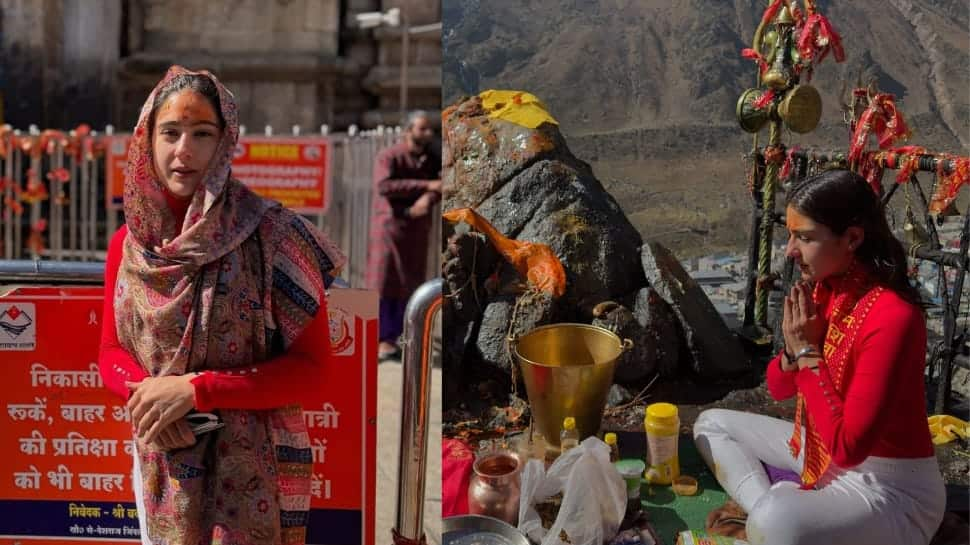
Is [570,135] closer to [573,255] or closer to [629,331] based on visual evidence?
[573,255]

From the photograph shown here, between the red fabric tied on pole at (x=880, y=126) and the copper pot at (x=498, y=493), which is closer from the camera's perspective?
the red fabric tied on pole at (x=880, y=126)

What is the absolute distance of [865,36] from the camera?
190cm

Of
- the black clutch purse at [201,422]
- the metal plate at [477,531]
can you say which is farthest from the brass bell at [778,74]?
the black clutch purse at [201,422]

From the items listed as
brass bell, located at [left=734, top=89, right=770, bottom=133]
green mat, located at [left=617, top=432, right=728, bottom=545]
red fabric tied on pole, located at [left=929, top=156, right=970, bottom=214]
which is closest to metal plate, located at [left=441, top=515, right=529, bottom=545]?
green mat, located at [left=617, top=432, right=728, bottom=545]

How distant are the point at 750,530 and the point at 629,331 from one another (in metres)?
0.49

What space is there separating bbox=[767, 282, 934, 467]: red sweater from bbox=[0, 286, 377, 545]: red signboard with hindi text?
3.77ft

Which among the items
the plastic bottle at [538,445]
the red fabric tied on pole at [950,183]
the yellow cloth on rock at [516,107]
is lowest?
the plastic bottle at [538,445]

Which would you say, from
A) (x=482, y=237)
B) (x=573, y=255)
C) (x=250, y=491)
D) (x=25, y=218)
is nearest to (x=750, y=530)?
(x=573, y=255)

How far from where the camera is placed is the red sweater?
5.72ft

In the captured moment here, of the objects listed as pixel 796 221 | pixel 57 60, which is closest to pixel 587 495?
pixel 796 221

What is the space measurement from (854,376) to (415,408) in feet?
3.50

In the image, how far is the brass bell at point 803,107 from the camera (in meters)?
1.89

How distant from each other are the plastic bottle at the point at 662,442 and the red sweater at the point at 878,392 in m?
0.32

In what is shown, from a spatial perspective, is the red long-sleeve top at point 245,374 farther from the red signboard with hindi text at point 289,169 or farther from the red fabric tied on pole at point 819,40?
the red signboard with hindi text at point 289,169
